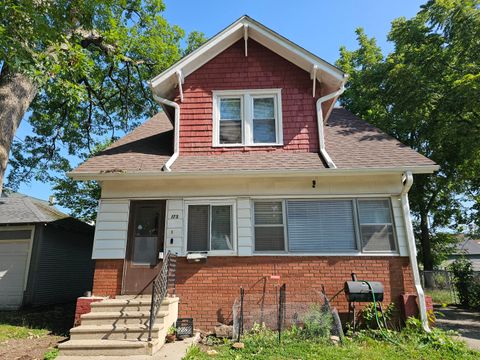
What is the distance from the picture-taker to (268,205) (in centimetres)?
754

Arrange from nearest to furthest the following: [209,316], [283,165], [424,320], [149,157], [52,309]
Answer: [424,320] → [209,316] → [283,165] → [149,157] → [52,309]

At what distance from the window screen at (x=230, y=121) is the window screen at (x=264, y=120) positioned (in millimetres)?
417

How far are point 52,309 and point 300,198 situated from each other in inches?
340

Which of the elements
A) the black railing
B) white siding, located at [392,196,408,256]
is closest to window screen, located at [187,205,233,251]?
the black railing

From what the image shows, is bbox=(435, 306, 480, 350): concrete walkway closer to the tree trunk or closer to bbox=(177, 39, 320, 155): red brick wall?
bbox=(177, 39, 320, 155): red brick wall

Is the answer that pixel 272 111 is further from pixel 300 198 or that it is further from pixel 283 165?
pixel 300 198

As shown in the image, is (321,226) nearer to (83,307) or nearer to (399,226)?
(399,226)

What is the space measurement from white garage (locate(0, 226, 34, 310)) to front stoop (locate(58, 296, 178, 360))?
575cm

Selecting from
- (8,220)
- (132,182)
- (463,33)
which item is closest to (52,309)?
(8,220)

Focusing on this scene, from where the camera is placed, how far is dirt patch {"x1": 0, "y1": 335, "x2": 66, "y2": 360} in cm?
527

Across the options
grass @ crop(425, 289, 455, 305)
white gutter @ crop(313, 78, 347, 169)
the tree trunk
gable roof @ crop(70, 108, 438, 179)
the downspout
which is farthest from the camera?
grass @ crop(425, 289, 455, 305)

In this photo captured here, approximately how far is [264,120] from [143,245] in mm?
4345

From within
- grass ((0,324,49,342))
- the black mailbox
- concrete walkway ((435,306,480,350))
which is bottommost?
concrete walkway ((435,306,480,350))

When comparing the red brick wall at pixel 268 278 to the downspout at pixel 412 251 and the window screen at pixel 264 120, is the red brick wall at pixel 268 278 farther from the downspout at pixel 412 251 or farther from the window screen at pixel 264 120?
the window screen at pixel 264 120
